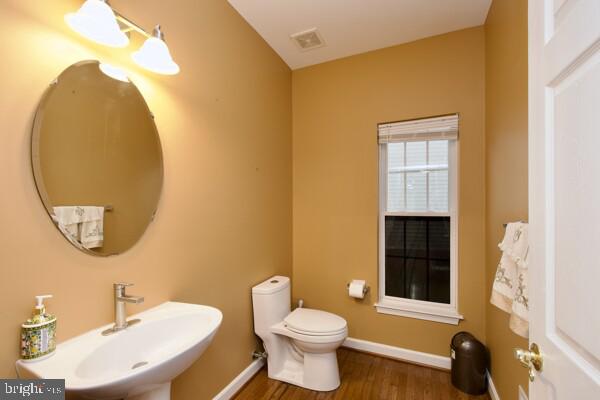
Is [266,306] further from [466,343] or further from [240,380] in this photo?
[466,343]

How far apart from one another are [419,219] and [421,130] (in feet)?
2.53

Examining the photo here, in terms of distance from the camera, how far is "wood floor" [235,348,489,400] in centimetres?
184

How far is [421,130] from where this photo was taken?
2.24m

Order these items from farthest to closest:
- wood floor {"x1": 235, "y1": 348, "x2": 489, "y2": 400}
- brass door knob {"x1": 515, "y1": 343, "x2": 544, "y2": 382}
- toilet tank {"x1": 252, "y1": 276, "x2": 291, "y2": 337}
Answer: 1. toilet tank {"x1": 252, "y1": 276, "x2": 291, "y2": 337}
2. wood floor {"x1": 235, "y1": 348, "x2": 489, "y2": 400}
3. brass door knob {"x1": 515, "y1": 343, "x2": 544, "y2": 382}

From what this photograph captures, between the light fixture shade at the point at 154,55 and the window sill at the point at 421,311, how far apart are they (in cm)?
234

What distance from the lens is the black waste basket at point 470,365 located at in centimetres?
184

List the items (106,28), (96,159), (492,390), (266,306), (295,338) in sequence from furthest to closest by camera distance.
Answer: (266,306) → (295,338) → (492,390) → (96,159) → (106,28)

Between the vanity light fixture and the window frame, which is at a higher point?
the vanity light fixture

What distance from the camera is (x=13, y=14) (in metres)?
0.85

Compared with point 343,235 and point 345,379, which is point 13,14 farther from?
point 345,379

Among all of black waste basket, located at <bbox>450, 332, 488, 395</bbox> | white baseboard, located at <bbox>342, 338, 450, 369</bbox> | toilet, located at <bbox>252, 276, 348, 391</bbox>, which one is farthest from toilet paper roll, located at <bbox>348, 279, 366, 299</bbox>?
black waste basket, located at <bbox>450, 332, 488, 395</bbox>

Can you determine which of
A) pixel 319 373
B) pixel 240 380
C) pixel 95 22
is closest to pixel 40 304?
pixel 95 22

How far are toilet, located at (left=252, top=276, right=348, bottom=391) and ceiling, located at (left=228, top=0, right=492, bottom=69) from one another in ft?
6.75

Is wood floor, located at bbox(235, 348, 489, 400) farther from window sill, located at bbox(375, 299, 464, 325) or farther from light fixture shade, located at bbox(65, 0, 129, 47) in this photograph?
light fixture shade, located at bbox(65, 0, 129, 47)
